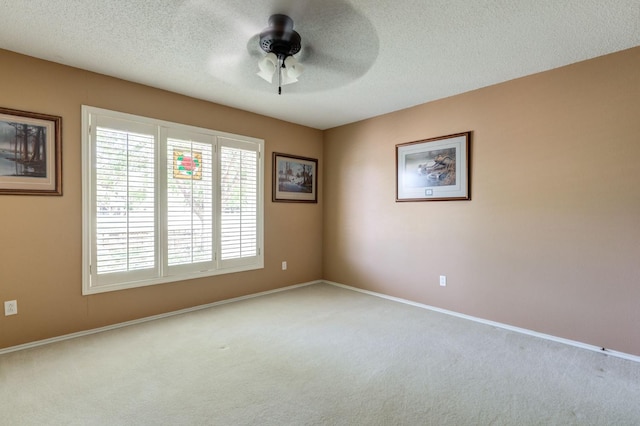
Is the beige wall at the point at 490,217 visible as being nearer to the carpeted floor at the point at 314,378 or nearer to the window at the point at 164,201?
the window at the point at 164,201

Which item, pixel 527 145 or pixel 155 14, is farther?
pixel 527 145

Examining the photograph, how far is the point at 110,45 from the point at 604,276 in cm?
455

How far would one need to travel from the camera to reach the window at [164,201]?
2.97 meters

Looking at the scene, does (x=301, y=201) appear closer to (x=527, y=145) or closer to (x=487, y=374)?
(x=527, y=145)

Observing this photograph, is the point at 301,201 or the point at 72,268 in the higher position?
the point at 301,201

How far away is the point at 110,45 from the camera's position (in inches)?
98.2

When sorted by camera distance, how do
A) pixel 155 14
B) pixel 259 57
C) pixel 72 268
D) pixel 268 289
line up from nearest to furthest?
pixel 155 14
pixel 259 57
pixel 72 268
pixel 268 289

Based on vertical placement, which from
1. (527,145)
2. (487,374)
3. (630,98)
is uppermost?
(630,98)

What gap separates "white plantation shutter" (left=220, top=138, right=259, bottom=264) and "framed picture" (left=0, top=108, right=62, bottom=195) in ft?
5.19

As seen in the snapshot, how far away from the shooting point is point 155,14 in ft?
6.86

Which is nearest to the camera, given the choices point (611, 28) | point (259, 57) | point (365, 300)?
point (611, 28)

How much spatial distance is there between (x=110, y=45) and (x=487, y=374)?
389cm

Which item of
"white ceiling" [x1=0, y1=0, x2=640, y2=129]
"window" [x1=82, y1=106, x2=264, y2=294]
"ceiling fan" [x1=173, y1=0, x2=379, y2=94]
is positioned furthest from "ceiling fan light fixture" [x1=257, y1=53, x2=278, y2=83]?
"window" [x1=82, y1=106, x2=264, y2=294]

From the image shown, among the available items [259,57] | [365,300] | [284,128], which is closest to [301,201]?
[284,128]
